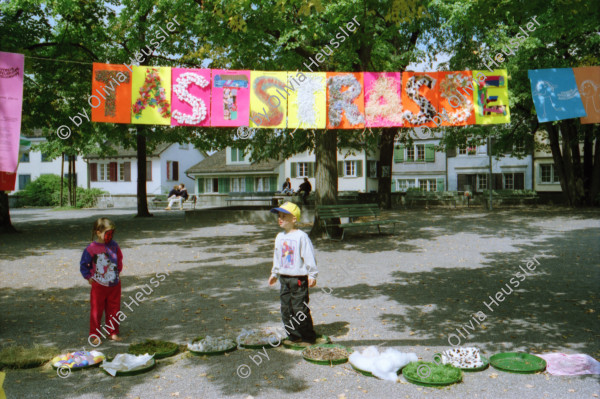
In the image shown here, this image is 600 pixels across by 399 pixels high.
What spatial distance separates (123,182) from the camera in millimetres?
50500

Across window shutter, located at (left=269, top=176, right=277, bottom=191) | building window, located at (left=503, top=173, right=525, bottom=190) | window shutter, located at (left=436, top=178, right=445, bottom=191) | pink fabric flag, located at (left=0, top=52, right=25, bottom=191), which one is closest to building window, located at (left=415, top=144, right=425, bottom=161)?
window shutter, located at (left=436, top=178, right=445, bottom=191)

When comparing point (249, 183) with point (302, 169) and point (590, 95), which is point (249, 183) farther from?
point (590, 95)

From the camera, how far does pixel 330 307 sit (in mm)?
7355

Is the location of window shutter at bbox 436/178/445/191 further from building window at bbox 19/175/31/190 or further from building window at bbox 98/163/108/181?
building window at bbox 19/175/31/190

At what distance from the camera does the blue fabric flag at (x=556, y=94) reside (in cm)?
967

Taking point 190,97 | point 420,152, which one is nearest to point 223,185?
point 420,152

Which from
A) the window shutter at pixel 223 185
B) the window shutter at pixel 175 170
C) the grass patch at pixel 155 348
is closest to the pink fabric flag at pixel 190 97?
the grass patch at pixel 155 348

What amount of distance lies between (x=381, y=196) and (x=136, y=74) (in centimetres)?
2138

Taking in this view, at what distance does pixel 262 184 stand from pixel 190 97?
134ft

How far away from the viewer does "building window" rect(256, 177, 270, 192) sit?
5094 centimetres

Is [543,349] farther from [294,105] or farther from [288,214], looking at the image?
[294,105]

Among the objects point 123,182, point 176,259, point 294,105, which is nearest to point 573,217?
point 294,105

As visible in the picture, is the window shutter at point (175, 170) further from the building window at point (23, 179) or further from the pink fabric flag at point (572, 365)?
the pink fabric flag at point (572, 365)

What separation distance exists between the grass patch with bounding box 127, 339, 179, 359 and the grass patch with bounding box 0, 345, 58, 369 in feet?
2.76
